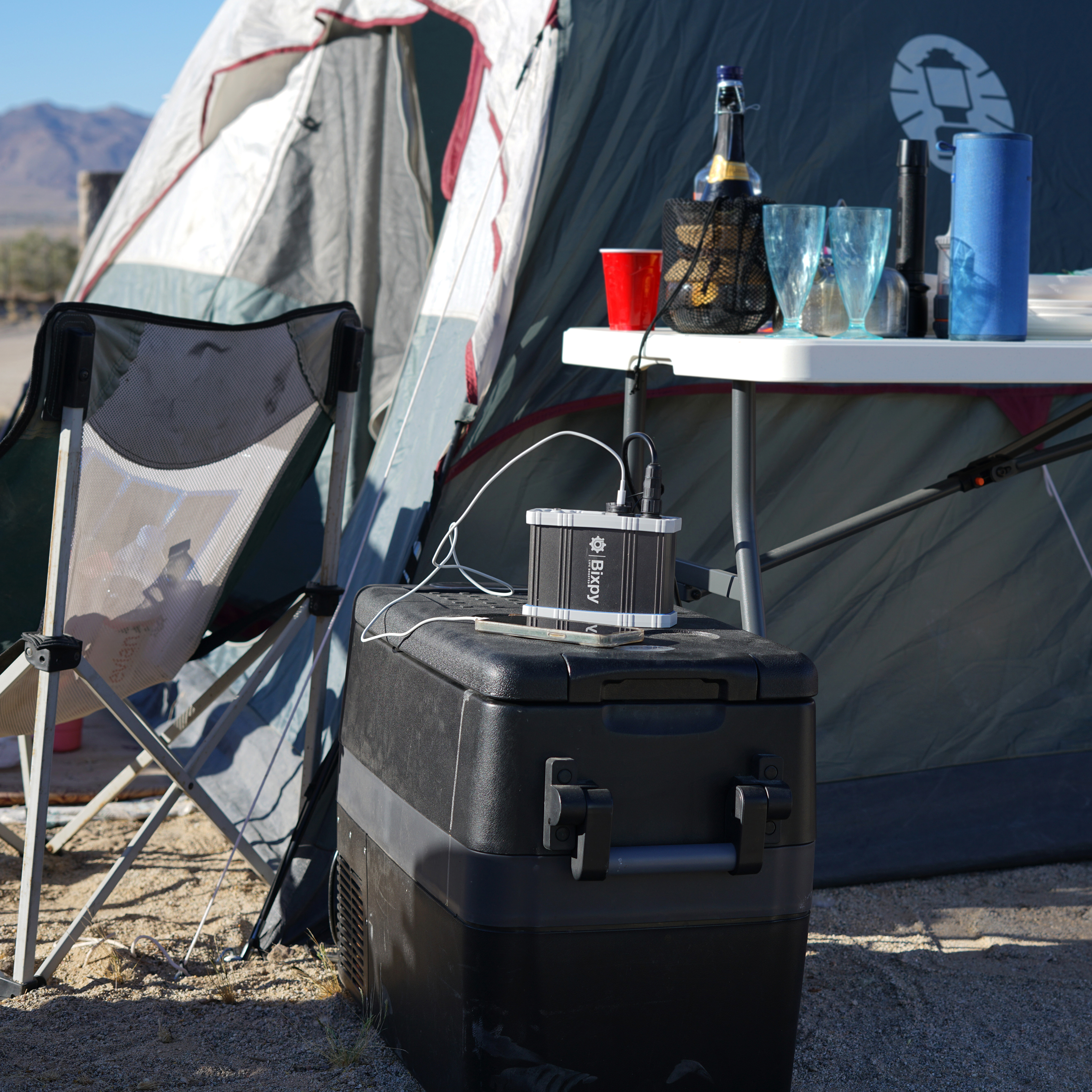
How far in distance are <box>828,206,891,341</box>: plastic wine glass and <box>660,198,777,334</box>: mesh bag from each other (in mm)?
92

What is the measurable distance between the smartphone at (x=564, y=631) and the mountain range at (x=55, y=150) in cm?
9144

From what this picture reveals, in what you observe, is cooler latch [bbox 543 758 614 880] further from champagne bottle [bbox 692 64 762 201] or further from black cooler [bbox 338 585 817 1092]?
champagne bottle [bbox 692 64 762 201]

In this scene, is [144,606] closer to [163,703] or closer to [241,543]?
[241,543]

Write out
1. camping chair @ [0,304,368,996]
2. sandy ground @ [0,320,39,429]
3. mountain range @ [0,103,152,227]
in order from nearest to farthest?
camping chair @ [0,304,368,996]
sandy ground @ [0,320,39,429]
mountain range @ [0,103,152,227]

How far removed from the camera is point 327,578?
2100 millimetres

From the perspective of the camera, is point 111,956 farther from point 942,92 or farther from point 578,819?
point 942,92

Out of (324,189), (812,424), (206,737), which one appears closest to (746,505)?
(812,424)

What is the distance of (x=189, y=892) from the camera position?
7.36 feet

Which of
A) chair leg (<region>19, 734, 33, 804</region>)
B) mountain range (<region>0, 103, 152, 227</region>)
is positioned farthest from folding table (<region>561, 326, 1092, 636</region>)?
mountain range (<region>0, 103, 152, 227</region>)

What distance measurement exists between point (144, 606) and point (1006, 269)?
4.44 feet

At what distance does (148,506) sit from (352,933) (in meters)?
0.71

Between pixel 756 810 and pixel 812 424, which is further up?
pixel 812 424

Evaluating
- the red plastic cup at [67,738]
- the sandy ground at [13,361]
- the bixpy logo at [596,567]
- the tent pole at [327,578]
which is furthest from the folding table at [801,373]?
the sandy ground at [13,361]

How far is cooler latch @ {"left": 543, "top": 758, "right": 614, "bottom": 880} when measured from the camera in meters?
1.28
